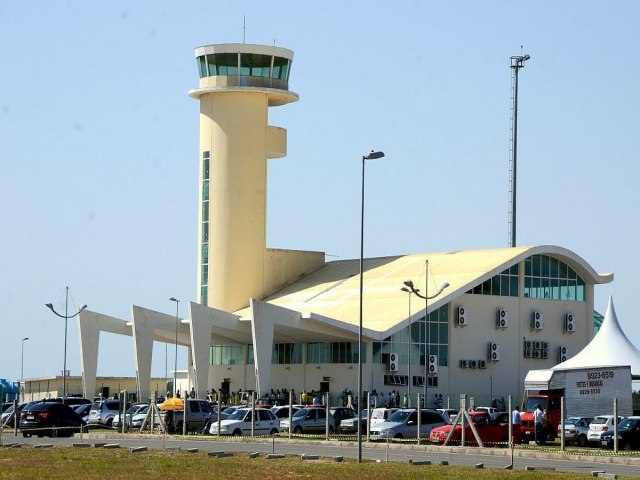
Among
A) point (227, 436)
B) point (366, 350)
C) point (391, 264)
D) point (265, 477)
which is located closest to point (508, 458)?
point (265, 477)

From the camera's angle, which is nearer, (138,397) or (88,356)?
(138,397)

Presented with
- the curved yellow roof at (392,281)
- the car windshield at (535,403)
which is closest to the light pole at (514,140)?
the curved yellow roof at (392,281)

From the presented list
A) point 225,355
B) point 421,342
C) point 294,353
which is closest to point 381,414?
point 421,342

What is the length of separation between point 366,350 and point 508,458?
35170 millimetres

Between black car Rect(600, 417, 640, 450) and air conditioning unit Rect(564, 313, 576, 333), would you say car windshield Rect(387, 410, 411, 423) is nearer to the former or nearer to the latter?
black car Rect(600, 417, 640, 450)

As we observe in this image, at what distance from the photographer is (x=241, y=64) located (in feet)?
295

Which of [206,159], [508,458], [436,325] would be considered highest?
[206,159]

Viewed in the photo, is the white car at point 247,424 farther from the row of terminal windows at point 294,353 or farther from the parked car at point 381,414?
the row of terminal windows at point 294,353

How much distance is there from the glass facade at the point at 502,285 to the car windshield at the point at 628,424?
2978 centimetres

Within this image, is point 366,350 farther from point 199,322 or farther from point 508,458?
point 508,458

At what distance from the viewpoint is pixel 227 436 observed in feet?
183

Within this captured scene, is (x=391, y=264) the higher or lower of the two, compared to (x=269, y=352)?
higher

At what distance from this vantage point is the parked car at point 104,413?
63250 millimetres

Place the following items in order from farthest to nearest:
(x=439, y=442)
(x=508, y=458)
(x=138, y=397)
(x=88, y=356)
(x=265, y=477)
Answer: (x=88, y=356) → (x=138, y=397) → (x=439, y=442) → (x=508, y=458) → (x=265, y=477)
